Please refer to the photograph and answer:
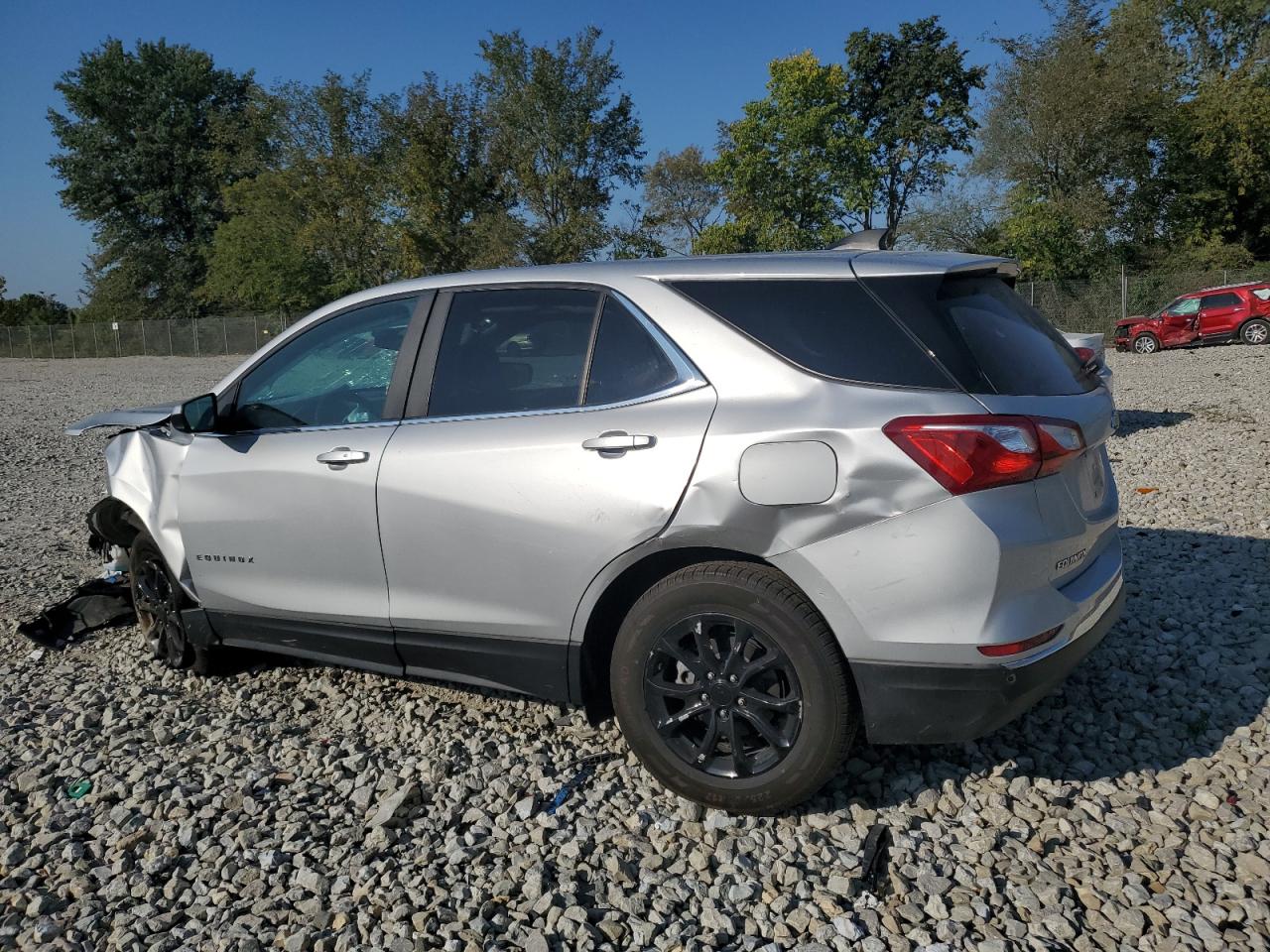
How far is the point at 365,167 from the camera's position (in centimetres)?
4497

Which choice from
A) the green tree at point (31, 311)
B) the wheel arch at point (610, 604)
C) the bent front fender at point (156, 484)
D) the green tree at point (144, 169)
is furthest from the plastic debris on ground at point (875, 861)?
the green tree at point (31, 311)

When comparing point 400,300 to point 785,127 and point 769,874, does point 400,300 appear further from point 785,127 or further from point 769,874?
point 785,127

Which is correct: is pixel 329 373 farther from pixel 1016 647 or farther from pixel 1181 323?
pixel 1181 323

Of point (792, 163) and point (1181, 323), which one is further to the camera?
point (792, 163)

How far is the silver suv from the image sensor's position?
2.70 m

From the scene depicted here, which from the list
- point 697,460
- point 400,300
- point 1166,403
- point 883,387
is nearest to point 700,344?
point 697,460

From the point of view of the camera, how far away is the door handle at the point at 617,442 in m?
2.98

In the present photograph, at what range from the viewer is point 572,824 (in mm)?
3115

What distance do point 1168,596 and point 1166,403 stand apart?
9.40m

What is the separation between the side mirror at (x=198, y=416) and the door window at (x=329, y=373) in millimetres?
103

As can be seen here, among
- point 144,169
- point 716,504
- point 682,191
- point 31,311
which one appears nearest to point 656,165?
point 682,191

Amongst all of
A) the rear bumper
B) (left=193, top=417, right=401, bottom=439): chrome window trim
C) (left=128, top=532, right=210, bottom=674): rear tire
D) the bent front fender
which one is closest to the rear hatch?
the rear bumper

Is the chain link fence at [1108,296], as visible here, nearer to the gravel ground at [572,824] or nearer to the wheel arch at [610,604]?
the gravel ground at [572,824]

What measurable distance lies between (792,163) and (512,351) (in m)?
42.3
